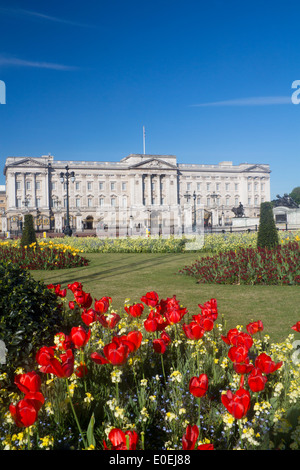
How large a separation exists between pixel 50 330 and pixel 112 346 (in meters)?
1.87

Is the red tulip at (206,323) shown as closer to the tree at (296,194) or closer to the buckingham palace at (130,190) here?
the buckingham palace at (130,190)

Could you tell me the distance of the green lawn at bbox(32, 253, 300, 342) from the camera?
19.8 feet

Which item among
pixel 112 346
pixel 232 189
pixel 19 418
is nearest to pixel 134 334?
pixel 112 346

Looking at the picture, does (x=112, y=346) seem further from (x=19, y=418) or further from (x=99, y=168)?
(x=99, y=168)

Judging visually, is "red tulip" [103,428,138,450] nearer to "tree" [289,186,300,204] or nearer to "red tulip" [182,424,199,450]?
"red tulip" [182,424,199,450]

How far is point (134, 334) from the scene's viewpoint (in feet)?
8.07

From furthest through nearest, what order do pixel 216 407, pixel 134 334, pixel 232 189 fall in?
pixel 232 189 → pixel 216 407 → pixel 134 334

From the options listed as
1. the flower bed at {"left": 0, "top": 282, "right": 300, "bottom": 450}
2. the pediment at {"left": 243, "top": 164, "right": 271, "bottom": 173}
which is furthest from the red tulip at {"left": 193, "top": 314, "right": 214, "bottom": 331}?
the pediment at {"left": 243, "top": 164, "right": 271, "bottom": 173}

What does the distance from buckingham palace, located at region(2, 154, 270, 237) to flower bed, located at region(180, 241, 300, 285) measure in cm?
4836

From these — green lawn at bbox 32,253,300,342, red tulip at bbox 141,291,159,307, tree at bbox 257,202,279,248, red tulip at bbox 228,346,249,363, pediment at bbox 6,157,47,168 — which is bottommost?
green lawn at bbox 32,253,300,342

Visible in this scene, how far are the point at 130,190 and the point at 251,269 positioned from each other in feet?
215

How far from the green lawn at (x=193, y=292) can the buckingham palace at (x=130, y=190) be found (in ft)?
158

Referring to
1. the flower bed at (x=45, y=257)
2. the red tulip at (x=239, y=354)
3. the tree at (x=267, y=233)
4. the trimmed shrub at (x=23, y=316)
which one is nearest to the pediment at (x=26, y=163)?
the flower bed at (x=45, y=257)
